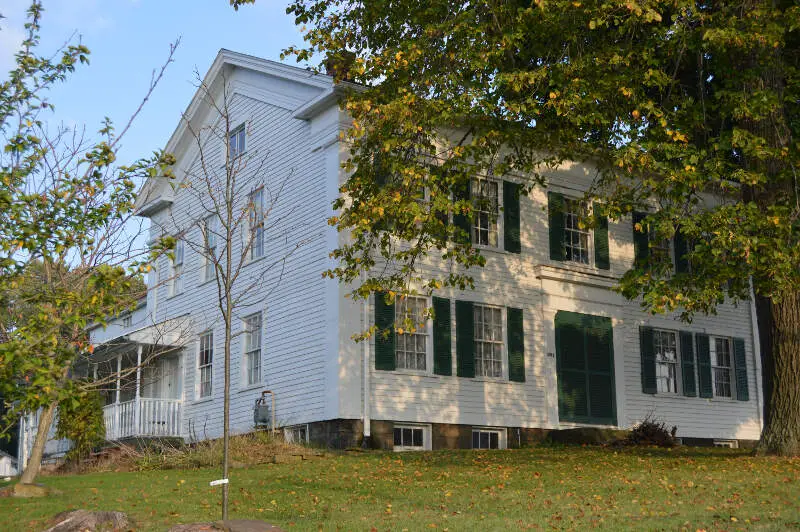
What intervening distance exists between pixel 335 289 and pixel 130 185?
1021cm

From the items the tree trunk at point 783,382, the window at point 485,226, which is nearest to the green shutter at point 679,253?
the window at point 485,226

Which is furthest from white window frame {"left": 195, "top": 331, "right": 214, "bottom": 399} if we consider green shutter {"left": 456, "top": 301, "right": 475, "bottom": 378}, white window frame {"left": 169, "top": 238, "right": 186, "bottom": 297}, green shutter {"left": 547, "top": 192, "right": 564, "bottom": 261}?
green shutter {"left": 547, "top": 192, "right": 564, "bottom": 261}

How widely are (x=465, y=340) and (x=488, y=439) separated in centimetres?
226

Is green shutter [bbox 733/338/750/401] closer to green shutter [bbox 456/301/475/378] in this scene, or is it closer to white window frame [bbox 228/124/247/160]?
green shutter [bbox 456/301/475/378]

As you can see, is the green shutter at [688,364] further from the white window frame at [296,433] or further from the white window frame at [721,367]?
the white window frame at [296,433]

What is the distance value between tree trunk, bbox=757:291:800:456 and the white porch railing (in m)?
13.8

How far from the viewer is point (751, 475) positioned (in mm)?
12812

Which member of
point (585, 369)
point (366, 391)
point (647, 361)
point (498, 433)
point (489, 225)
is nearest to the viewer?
point (366, 391)

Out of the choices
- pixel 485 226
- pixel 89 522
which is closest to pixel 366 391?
pixel 485 226

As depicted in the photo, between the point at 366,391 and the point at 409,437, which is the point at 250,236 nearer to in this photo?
the point at 366,391

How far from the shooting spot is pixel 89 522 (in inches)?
392

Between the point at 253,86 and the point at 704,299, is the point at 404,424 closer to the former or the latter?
the point at 704,299

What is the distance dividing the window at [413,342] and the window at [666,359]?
21.6 feet

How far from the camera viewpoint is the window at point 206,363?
74.1 ft
